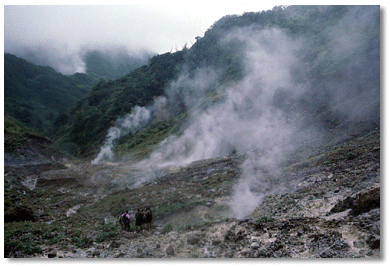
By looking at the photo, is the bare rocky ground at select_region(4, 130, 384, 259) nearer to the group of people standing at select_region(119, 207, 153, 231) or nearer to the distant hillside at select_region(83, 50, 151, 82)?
the group of people standing at select_region(119, 207, 153, 231)

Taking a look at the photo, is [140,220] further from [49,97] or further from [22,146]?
[49,97]

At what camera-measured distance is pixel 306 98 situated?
11391 millimetres

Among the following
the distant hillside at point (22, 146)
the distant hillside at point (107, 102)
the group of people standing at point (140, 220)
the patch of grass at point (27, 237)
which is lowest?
the patch of grass at point (27, 237)

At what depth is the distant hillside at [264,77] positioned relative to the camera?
8180 mm

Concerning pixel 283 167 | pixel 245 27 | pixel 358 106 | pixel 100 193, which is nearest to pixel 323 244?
pixel 283 167

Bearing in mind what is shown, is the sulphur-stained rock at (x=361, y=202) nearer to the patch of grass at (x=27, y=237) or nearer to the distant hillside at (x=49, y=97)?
the patch of grass at (x=27, y=237)

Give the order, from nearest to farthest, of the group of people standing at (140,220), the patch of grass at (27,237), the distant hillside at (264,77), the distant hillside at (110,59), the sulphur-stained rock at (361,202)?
the sulphur-stained rock at (361,202) → the patch of grass at (27,237) → the group of people standing at (140,220) → the distant hillside at (264,77) → the distant hillside at (110,59)

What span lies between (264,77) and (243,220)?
14482mm

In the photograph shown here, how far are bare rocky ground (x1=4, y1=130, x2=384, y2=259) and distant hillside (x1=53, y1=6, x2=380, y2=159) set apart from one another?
6.01 ft

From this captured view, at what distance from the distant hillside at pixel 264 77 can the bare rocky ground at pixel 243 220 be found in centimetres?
183

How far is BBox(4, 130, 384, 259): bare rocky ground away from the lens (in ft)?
12.3

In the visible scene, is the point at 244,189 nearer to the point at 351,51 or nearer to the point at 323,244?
the point at 323,244

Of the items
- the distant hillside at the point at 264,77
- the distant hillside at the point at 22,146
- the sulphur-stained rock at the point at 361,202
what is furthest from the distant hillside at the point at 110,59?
the sulphur-stained rock at the point at 361,202

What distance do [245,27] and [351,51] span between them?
18276 mm
